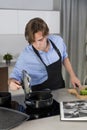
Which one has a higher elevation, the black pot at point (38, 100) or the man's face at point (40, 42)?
the man's face at point (40, 42)

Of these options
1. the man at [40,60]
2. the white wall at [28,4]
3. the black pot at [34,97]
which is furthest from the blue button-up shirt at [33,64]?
the white wall at [28,4]

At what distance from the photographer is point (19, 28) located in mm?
3607

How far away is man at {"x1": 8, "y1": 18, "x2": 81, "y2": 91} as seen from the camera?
189cm

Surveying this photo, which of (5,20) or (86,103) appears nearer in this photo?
(86,103)

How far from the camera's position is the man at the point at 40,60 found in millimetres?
1889

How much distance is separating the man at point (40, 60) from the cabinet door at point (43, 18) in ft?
5.12

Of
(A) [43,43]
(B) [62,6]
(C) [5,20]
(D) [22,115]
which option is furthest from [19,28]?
(D) [22,115]

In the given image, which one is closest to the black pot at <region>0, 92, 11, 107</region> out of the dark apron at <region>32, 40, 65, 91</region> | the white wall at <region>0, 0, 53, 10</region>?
the dark apron at <region>32, 40, 65, 91</region>

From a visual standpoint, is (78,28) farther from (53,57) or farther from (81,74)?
(53,57)

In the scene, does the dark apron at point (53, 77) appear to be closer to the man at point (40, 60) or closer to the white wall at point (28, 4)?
the man at point (40, 60)

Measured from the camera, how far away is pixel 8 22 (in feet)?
11.6

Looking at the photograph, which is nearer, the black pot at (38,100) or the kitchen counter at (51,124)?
the kitchen counter at (51,124)

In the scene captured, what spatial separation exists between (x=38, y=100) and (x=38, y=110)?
6 centimetres

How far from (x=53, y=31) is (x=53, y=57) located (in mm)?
1777
